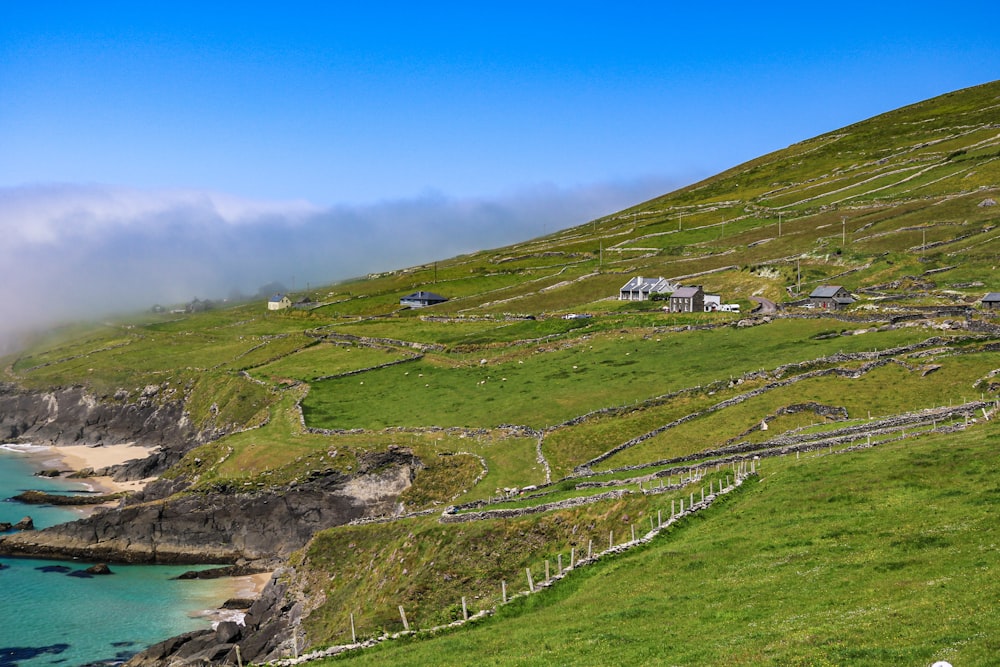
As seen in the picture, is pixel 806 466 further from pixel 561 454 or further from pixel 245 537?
pixel 245 537

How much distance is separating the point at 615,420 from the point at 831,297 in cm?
5207

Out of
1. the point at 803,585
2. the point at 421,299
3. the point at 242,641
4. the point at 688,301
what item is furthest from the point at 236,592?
the point at 421,299

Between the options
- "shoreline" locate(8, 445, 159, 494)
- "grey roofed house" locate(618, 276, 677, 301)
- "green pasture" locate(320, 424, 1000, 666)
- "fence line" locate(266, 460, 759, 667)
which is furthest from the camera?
"grey roofed house" locate(618, 276, 677, 301)

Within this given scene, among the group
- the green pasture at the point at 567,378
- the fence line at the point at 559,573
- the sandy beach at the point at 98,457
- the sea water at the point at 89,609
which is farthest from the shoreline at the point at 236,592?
the sandy beach at the point at 98,457

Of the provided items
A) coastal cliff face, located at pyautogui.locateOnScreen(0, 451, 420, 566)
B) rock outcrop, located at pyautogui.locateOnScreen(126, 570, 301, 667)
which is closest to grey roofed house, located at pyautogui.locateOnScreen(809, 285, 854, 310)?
coastal cliff face, located at pyautogui.locateOnScreen(0, 451, 420, 566)

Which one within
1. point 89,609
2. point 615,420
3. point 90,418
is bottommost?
point 89,609

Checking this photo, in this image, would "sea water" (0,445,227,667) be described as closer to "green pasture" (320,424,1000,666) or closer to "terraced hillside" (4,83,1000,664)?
"terraced hillside" (4,83,1000,664)

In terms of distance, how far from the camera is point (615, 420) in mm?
77312

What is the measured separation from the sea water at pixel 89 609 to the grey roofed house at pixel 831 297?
8383cm

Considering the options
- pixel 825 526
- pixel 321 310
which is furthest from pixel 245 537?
pixel 321 310

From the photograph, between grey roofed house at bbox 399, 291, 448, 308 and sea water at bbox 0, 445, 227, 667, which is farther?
grey roofed house at bbox 399, 291, 448, 308

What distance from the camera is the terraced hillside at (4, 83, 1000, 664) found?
35.3m

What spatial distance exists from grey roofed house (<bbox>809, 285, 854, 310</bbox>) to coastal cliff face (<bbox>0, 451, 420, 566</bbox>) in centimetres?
6512

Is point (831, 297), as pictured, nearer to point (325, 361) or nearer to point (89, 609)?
point (325, 361)
